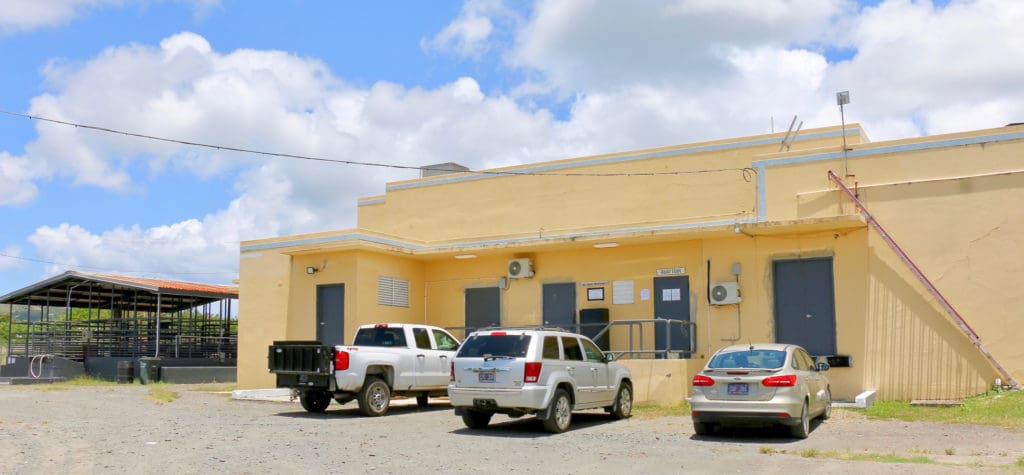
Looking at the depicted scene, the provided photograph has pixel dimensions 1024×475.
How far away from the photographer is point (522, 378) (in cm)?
1320

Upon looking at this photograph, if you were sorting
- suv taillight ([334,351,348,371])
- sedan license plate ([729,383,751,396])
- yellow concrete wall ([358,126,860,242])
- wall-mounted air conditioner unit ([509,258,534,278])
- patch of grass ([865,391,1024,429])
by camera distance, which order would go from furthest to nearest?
wall-mounted air conditioner unit ([509,258,534,278])
yellow concrete wall ([358,126,860,242])
suv taillight ([334,351,348,371])
patch of grass ([865,391,1024,429])
sedan license plate ([729,383,751,396])

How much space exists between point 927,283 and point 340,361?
11.4 meters

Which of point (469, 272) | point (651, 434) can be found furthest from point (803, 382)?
point (469, 272)

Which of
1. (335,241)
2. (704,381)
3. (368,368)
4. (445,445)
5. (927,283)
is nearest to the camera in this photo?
(445,445)

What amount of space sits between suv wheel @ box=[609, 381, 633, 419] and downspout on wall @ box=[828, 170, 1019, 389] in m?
6.14

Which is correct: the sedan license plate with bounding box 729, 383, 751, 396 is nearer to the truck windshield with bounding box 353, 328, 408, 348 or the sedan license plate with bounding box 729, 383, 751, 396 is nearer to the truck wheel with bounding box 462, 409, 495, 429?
the truck wheel with bounding box 462, 409, 495, 429

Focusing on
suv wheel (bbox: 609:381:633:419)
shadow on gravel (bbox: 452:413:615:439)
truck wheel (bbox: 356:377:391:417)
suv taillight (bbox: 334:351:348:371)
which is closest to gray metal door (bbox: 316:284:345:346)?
truck wheel (bbox: 356:377:391:417)

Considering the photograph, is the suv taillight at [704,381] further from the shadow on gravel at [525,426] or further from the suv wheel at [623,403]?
the suv wheel at [623,403]

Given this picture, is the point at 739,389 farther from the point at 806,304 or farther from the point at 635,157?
the point at 635,157

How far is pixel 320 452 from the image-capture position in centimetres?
1120

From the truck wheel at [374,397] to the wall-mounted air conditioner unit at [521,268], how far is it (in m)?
6.42

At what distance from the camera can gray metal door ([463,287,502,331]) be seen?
22906 mm

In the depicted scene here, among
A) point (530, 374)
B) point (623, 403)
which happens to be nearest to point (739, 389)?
point (530, 374)

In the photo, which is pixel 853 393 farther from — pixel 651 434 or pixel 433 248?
pixel 433 248
